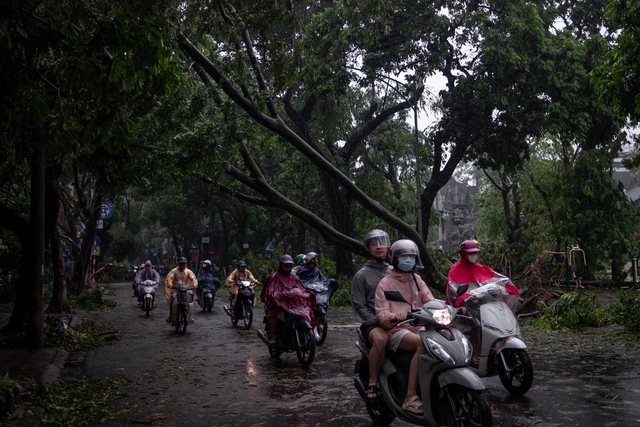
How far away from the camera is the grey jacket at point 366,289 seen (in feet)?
21.7

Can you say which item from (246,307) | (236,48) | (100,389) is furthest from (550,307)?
(100,389)

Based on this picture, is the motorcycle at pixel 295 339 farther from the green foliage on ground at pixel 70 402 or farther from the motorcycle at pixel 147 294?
the motorcycle at pixel 147 294

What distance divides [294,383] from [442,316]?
3.96 meters

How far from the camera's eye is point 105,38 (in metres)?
7.75

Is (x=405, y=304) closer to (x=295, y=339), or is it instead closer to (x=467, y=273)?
(x=467, y=273)

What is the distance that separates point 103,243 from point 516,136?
110 feet

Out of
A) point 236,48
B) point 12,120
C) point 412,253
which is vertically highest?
point 236,48

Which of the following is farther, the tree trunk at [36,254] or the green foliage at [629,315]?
the green foliage at [629,315]

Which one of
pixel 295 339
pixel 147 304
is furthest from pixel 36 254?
pixel 147 304

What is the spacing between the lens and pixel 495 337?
7980mm

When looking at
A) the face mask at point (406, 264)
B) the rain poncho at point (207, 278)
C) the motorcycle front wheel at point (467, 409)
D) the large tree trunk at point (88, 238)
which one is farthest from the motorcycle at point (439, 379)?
the large tree trunk at point (88, 238)

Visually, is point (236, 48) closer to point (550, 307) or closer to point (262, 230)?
point (550, 307)

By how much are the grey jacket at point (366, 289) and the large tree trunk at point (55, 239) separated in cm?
1097

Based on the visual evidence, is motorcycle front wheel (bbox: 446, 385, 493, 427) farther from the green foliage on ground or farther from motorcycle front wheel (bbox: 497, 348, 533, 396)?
the green foliage on ground
